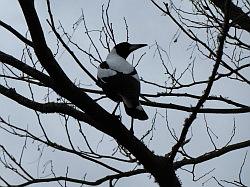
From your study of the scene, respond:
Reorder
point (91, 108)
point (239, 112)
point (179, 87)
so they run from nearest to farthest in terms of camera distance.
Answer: point (91, 108)
point (239, 112)
point (179, 87)

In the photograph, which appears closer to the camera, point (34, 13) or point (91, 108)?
point (34, 13)

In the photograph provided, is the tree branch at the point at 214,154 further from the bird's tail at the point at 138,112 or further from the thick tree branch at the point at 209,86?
the thick tree branch at the point at 209,86

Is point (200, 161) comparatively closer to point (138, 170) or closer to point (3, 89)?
point (138, 170)

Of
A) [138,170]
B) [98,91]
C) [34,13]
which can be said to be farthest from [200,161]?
[34,13]

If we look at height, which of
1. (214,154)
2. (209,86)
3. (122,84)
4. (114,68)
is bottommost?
(209,86)

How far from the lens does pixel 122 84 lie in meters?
4.60

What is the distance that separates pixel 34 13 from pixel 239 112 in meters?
2.49

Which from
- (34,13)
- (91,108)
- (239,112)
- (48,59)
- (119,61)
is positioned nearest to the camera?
(34,13)

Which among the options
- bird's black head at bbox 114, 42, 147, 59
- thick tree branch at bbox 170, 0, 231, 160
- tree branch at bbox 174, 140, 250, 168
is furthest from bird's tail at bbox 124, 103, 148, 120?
bird's black head at bbox 114, 42, 147, 59

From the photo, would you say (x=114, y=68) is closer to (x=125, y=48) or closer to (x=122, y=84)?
(x=122, y=84)

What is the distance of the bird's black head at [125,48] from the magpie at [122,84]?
0.72 meters

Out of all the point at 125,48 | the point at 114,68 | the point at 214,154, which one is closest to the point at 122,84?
the point at 114,68

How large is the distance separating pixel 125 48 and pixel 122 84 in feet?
5.05

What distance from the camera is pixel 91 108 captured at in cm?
322
